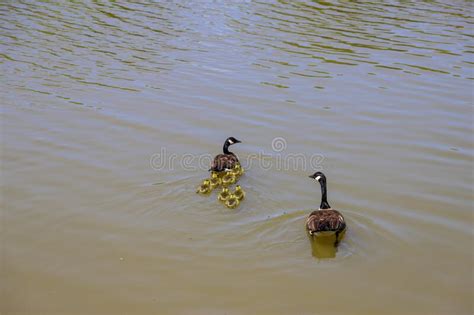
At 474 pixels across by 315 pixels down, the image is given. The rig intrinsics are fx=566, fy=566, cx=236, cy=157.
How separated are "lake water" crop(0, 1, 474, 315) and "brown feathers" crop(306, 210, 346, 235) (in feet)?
0.86

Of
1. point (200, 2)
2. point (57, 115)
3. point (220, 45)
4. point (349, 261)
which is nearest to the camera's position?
point (349, 261)

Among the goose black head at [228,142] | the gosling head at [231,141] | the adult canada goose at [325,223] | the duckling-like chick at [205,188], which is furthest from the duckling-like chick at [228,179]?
the adult canada goose at [325,223]

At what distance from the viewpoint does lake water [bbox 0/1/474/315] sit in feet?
20.2

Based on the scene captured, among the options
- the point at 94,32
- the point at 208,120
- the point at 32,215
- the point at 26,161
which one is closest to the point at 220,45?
the point at 94,32

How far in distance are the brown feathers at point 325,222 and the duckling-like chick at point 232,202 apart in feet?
3.59

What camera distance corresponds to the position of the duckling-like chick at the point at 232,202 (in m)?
7.57

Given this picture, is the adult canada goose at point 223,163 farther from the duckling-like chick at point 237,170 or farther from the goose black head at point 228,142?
the goose black head at point 228,142

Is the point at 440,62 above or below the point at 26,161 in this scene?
above

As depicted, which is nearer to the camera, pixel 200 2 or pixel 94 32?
pixel 94 32

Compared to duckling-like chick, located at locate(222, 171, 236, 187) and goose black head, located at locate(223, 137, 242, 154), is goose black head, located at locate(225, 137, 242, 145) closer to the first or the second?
goose black head, located at locate(223, 137, 242, 154)

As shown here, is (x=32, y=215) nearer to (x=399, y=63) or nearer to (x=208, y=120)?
(x=208, y=120)

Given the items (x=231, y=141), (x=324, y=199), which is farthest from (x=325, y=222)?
(x=231, y=141)

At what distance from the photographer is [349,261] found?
21.6ft

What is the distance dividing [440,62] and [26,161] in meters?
9.93
